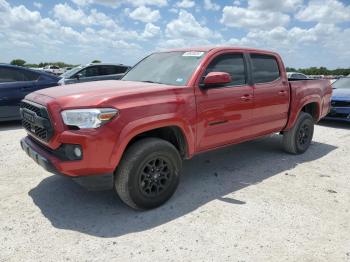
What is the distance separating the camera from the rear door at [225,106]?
4.32 meters

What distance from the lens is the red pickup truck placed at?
3.38m

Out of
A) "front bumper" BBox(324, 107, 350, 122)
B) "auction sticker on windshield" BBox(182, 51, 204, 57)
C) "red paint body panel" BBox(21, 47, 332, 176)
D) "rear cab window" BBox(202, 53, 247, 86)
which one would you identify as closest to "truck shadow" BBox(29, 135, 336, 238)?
"red paint body panel" BBox(21, 47, 332, 176)

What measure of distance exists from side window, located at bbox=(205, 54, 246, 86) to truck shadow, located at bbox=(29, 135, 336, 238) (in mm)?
1406

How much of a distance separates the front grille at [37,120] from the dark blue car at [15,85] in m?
4.70

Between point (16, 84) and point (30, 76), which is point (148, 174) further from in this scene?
point (30, 76)

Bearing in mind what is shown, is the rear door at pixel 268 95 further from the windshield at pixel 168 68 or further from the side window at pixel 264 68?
the windshield at pixel 168 68

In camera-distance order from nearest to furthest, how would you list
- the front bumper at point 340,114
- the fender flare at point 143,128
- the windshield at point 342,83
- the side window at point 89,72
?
the fender flare at point 143,128
the front bumper at point 340,114
the windshield at point 342,83
the side window at point 89,72

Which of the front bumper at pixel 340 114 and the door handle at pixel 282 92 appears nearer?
the door handle at pixel 282 92

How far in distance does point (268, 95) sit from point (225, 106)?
1125 mm

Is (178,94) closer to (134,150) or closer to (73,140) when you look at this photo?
(134,150)

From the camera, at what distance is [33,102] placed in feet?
12.7

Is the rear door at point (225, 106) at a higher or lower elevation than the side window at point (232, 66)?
lower

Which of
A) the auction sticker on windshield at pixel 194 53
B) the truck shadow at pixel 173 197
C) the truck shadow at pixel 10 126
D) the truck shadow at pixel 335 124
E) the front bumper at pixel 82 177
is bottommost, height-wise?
the truck shadow at pixel 335 124

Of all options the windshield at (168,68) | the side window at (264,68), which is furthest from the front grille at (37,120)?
the side window at (264,68)
